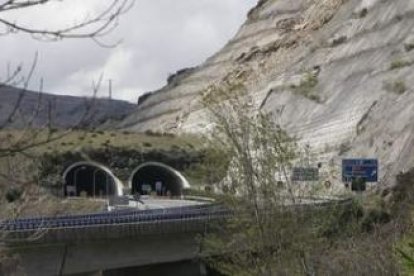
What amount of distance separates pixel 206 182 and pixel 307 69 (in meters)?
79.0

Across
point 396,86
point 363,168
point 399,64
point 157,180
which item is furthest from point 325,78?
point 363,168

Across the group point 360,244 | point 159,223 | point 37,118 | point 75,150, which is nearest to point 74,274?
point 159,223

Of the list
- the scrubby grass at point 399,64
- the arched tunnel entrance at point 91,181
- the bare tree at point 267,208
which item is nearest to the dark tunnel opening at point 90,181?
the arched tunnel entrance at point 91,181

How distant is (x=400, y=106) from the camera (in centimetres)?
8050

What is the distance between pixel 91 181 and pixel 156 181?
803 cm

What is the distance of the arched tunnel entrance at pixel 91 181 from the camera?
103250 mm

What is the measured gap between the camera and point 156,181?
11694 cm

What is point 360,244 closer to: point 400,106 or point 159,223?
point 159,223

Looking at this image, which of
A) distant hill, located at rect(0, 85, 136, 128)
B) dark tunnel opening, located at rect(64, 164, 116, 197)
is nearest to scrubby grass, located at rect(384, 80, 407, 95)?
dark tunnel opening, located at rect(64, 164, 116, 197)

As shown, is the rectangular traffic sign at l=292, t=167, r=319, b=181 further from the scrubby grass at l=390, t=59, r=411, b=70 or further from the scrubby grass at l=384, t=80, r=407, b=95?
the scrubby grass at l=390, t=59, r=411, b=70

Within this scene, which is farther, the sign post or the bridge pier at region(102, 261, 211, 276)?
the sign post

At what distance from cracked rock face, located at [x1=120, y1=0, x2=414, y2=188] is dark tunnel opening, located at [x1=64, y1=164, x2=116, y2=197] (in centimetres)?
1212

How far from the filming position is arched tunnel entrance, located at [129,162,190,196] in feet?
352

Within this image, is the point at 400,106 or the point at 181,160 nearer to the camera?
the point at 400,106
